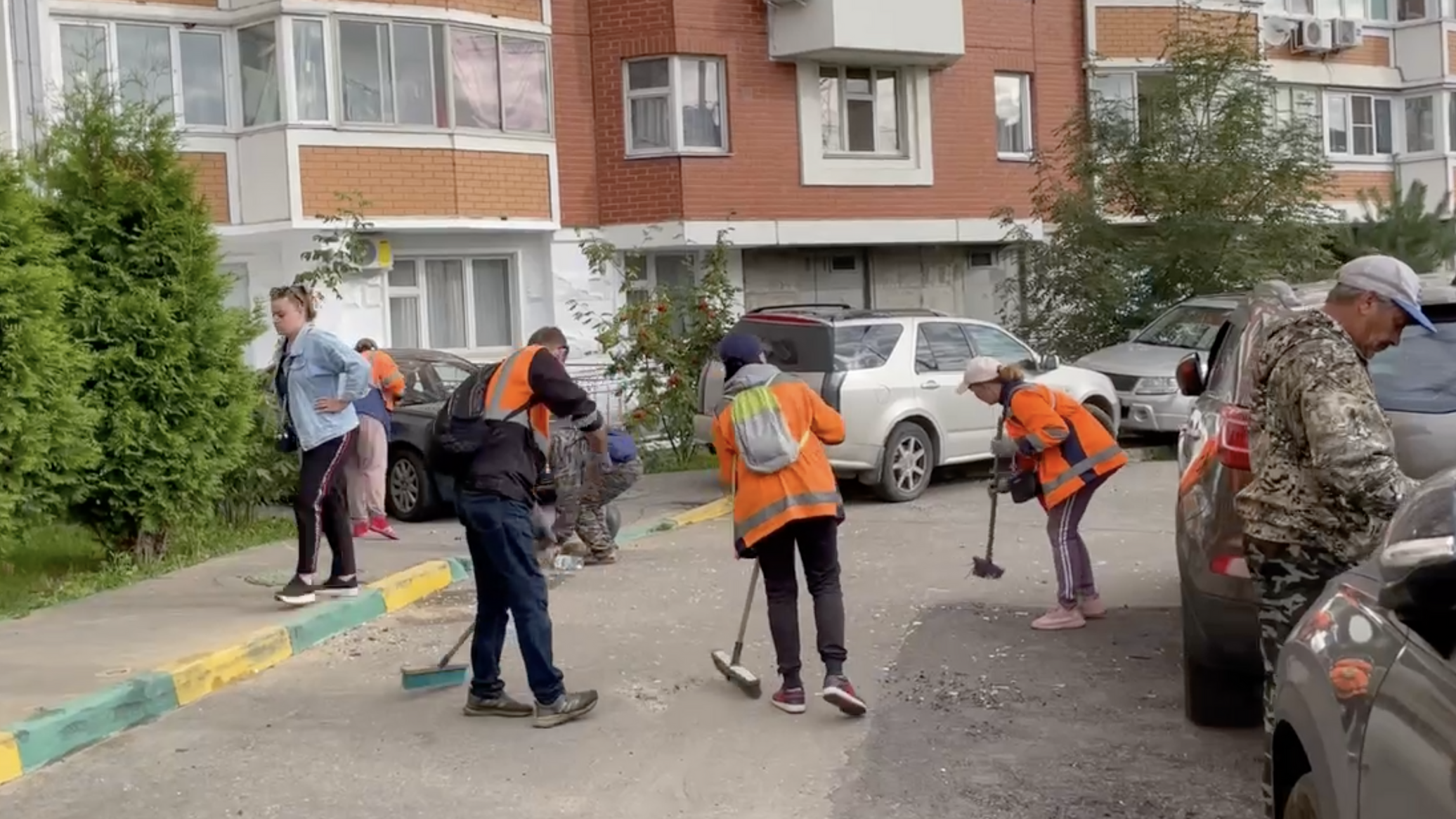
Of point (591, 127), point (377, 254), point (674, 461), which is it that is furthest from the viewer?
point (591, 127)

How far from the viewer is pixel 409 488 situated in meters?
14.8

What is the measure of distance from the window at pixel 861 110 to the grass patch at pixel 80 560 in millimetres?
13633

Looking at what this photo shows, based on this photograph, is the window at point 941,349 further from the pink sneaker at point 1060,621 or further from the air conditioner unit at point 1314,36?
the air conditioner unit at point 1314,36

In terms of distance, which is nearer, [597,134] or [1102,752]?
[1102,752]

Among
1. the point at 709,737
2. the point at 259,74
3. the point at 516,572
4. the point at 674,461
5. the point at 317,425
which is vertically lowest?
the point at 709,737

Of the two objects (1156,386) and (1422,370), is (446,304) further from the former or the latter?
(1422,370)

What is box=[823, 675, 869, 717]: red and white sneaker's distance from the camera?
704 cm

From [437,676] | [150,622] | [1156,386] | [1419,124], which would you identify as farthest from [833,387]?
[1419,124]

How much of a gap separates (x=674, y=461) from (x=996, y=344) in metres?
4.05

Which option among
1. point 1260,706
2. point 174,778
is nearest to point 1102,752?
point 1260,706

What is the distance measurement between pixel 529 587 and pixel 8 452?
Result: 13.4ft

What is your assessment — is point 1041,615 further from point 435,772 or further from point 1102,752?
point 435,772

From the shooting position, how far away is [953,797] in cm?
605

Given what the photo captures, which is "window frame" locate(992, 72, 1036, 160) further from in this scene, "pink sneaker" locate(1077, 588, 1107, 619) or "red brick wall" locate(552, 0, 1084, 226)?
"pink sneaker" locate(1077, 588, 1107, 619)
